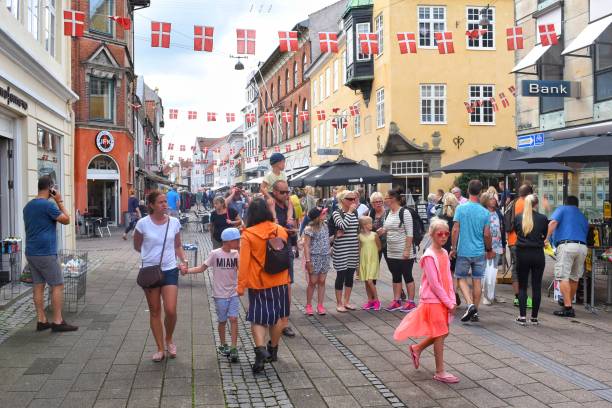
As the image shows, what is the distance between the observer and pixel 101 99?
27.0 meters

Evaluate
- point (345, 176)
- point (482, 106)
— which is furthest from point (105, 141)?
point (482, 106)

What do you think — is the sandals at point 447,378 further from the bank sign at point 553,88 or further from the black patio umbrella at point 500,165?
the bank sign at point 553,88

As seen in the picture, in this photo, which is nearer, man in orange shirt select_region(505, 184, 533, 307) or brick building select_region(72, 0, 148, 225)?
man in orange shirt select_region(505, 184, 533, 307)

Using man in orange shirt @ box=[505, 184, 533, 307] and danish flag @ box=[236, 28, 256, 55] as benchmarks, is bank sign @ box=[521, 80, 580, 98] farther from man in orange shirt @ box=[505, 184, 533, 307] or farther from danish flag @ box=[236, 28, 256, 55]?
danish flag @ box=[236, 28, 256, 55]

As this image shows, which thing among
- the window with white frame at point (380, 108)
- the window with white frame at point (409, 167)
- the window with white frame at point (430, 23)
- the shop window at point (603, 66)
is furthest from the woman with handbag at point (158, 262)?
the window with white frame at point (430, 23)

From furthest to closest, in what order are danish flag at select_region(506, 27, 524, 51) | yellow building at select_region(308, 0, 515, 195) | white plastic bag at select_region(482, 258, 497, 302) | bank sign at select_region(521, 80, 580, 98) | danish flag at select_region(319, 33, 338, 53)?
yellow building at select_region(308, 0, 515, 195)
danish flag at select_region(506, 27, 524, 51)
danish flag at select_region(319, 33, 338, 53)
bank sign at select_region(521, 80, 580, 98)
white plastic bag at select_region(482, 258, 497, 302)

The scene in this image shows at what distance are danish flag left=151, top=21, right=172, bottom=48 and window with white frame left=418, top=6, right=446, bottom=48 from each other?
56.3 feet

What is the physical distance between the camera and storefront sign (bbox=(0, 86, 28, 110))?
30.8 feet

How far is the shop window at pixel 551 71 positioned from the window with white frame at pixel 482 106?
1247cm

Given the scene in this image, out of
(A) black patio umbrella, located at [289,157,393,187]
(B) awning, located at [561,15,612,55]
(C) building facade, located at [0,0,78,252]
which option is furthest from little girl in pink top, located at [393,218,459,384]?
(B) awning, located at [561,15,612,55]

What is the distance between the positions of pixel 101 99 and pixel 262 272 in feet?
77.7

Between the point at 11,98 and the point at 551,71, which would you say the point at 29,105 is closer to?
the point at 11,98

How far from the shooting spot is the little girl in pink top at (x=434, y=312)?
17.8 ft

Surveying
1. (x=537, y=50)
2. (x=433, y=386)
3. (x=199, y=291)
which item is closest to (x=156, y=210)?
(x=433, y=386)
